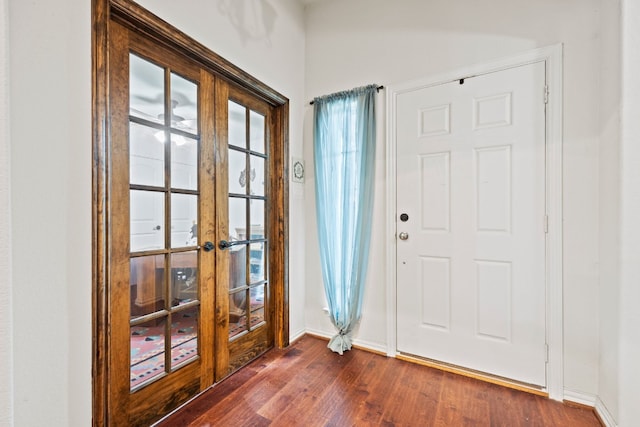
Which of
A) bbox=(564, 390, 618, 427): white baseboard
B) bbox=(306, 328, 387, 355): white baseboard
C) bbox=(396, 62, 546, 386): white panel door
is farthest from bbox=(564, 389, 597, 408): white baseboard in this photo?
bbox=(306, 328, 387, 355): white baseboard

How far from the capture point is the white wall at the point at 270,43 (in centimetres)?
167

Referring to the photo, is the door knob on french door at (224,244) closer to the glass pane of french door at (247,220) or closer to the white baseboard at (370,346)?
the glass pane of french door at (247,220)

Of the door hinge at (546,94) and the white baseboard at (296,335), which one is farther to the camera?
the white baseboard at (296,335)

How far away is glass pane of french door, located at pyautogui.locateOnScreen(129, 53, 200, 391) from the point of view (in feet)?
4.77

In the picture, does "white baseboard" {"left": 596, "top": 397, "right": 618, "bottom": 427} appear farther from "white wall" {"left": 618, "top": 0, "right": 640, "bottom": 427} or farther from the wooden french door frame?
the wooden french door frame

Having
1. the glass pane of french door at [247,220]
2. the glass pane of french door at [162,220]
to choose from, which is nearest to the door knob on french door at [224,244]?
the glass pane of french door at [247,220]

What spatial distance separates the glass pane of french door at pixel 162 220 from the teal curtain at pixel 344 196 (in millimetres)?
1088

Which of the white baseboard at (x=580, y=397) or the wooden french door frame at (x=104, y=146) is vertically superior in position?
the wooden french door frame at (x=104, y=146)
